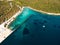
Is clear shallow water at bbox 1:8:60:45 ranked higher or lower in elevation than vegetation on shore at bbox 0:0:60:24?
lower

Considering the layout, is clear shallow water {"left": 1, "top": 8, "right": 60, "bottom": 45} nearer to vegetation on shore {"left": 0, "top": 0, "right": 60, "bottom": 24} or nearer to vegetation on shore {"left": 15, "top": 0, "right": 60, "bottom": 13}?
vegetation on shore {"left": 0, "top": 0, "right": 60, "bottom": 24}

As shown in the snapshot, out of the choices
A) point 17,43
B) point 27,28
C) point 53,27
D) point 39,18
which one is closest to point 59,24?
point 53,27

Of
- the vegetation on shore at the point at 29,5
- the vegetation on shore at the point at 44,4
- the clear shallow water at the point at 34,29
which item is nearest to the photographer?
the clear shallow water at the point at 34,29

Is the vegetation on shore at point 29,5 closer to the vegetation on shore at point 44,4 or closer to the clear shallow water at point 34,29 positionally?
the vegetation on shore at point 44,4

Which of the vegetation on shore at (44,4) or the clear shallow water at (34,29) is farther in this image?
the vegetation on shore at (44,4)

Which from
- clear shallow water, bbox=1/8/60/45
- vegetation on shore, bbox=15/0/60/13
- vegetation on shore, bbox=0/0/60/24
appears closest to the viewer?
clear shallow water, bbox=1/8/60/45

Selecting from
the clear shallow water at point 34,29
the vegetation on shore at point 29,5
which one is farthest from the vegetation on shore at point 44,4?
the clear shallow water at point 34,29

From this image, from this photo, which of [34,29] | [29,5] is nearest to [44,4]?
[29,5]

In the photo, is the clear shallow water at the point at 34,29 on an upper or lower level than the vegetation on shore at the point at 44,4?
lower

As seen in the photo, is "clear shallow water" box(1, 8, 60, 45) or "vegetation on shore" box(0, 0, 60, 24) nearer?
"clear shallow water" box(1, 8, 60, 45)

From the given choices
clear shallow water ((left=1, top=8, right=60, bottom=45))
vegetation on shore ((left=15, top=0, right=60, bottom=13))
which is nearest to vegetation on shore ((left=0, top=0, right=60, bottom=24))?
vegetation on shore ((left=15, top=0, right=60, bottom=13))

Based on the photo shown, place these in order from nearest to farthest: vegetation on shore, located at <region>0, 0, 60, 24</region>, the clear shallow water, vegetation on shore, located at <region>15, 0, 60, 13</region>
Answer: the clear shallow water → vegetation on shore, located at <region>0, 0, 60, 24</region> → vegetation on shore, located at <region>15, 0, 60, 13</region>
